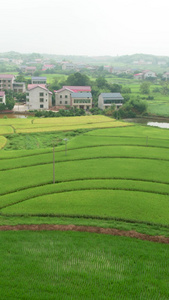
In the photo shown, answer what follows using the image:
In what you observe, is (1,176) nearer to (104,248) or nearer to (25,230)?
(25,230)

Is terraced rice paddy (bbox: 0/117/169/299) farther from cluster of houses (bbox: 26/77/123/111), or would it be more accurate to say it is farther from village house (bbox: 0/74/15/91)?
village house (bbox: 0/74/15/91)

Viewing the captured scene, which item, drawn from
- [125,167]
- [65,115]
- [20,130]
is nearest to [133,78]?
[65,115]

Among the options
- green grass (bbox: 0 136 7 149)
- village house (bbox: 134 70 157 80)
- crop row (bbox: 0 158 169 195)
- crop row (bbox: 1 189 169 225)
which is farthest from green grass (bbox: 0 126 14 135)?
village house (bbox: 134 70 157 80)

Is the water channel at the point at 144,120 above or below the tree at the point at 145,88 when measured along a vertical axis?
below

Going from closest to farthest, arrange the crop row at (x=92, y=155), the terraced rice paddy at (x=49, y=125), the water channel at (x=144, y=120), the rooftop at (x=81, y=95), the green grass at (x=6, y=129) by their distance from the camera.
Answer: the crop row at (x=92, y=155) < the green grass at (x=6, y=129) < the terraced rice paddy at (x=49, y=125) < the water channel at (x=144, y=120) < the rooftop at (x=81, y=95)

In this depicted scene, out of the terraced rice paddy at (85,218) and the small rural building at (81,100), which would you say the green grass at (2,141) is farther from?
the small rural building at (81,100)

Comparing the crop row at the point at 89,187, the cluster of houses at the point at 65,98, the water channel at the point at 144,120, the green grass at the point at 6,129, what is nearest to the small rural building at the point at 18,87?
the cluster of houses at the point at 65,98

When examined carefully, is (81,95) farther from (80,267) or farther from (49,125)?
(80,267)
